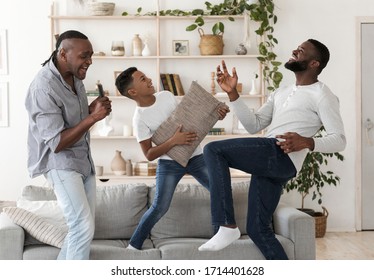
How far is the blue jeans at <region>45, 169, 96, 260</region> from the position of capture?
3941 mm

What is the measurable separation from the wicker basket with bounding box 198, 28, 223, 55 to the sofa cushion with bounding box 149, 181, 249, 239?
8.59 feet

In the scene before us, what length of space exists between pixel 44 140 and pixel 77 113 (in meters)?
0.23

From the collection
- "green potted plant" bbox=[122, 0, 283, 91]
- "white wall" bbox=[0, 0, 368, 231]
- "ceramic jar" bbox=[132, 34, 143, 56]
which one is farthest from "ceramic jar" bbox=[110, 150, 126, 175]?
"green potted plant" bbox=[122, 0, 283, 91]

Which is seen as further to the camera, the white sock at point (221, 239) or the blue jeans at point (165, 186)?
the blue jeans at point (165, 186)

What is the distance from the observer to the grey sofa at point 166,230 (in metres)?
4.47

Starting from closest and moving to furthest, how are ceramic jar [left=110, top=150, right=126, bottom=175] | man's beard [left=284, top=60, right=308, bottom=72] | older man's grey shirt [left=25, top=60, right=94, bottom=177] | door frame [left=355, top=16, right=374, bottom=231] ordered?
older man's grey shirt [left=25, top=60, right=94, bottom=177] → man's beard [left=284, top=60, right=308, bottom=72] → ceramic jar [left=110, top=150, right=126, bottom=175] → door frame [left=355, top=16, right=374, bottom=231]

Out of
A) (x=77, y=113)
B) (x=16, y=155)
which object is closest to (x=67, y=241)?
(x=77, y=113)

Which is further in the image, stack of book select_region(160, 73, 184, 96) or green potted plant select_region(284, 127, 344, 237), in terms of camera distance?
stack of book select_region(160, 73, 184, 96)

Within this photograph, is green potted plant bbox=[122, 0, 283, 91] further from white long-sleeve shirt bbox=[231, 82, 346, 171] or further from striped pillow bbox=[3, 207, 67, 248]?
striped pillow bbox=[3, 207, 67, 248]

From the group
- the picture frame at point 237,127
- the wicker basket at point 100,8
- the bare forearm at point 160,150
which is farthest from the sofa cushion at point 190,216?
the wicker basket at point 100,8

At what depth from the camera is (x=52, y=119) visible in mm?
3881

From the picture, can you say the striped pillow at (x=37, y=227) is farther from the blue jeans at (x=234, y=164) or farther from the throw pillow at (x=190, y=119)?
the blue jeans at (x=234, y=164)

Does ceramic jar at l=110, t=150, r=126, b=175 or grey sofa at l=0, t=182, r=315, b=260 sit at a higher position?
ceramic jar at l=110, t=150, r=126, b=175

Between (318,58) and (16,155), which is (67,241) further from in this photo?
(16,155)
